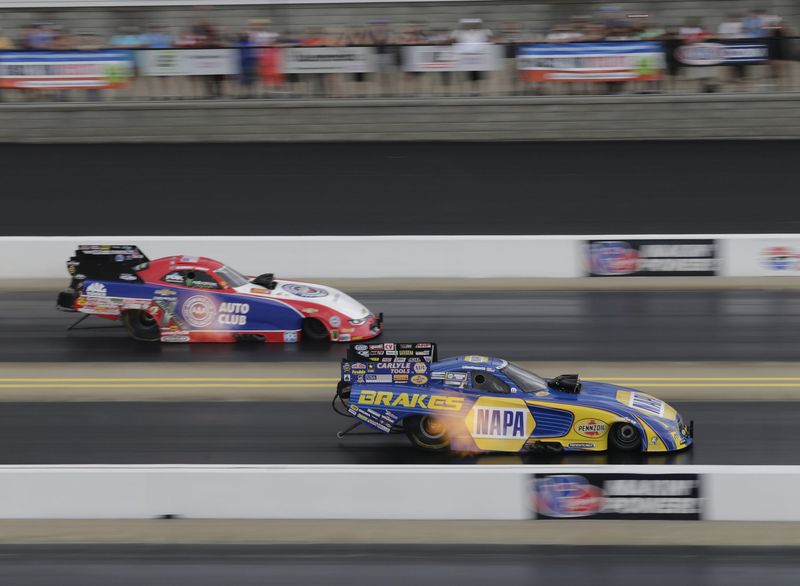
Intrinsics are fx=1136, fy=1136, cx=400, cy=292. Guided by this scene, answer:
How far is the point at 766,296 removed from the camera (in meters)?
20.0

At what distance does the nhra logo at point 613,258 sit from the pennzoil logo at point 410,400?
908 cm

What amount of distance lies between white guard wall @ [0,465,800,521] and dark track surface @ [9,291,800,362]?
568 centimetres

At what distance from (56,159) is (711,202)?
52.7 ft

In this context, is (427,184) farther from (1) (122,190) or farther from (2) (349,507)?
(2) (349,507)

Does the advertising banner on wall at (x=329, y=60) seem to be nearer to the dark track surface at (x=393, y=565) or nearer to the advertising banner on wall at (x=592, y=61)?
the advertising banner on wall at (x=592, y=61)

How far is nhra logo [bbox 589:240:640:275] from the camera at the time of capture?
21219mm

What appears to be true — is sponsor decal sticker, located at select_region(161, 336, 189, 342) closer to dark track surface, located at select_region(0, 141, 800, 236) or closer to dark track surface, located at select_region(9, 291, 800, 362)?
dark track surface, located at select_region(9, 291, 800, 362)

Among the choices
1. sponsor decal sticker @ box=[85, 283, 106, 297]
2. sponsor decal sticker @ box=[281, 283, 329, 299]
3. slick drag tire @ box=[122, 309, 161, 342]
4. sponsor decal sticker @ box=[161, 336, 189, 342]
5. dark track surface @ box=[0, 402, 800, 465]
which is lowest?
dark track surface @ box=[0, 402, 800, 465]

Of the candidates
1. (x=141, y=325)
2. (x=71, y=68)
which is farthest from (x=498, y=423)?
(x=71, y=68)

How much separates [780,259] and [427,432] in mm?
10674

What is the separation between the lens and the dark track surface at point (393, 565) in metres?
10.5

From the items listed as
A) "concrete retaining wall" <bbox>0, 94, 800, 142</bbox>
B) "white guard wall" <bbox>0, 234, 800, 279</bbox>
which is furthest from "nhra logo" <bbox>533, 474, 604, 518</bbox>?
"concrete retaining wall" <bbox>0, 94, 800, 142</bbox>

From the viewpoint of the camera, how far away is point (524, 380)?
42.9 feet

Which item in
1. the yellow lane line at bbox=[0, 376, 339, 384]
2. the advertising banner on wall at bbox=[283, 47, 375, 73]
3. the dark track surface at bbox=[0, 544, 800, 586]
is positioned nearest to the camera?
the dark track surface at bbox=[0, 544, 800, 586]
